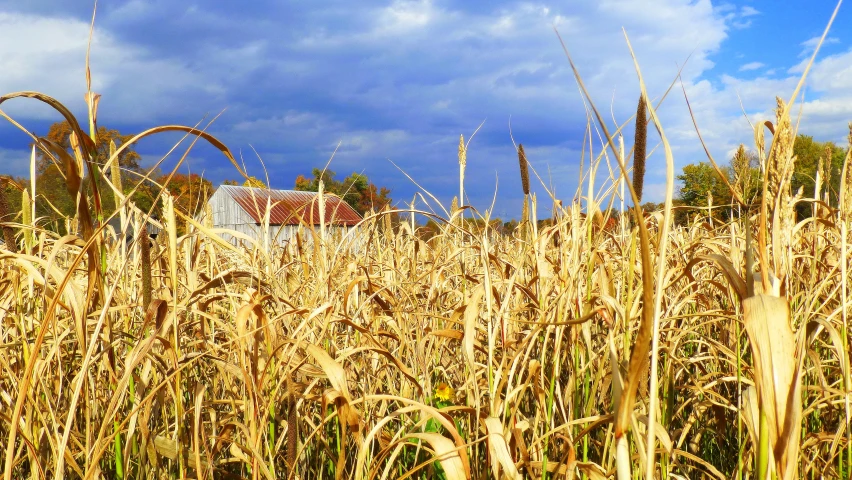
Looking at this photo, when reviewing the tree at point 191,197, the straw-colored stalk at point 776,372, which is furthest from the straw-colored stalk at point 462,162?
the straw-colored stalk at point 776,372

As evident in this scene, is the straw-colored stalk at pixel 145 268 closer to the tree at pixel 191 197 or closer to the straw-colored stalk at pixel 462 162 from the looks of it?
the tree at pixel 191 197

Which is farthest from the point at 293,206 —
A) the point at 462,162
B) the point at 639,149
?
the point at 639,149

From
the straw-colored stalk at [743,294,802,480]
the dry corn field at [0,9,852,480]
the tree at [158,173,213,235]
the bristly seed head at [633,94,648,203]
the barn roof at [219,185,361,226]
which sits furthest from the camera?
the barn roof at [219,185,361,226]

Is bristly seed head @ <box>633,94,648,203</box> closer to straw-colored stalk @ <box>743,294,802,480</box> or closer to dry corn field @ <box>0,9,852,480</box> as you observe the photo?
dry corn field @ <box>0,9,852,480</box>

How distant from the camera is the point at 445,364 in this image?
2.07 m

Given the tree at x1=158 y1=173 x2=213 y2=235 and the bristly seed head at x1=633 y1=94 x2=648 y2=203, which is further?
the tree at x1=158 y1=173 x2=213 y2=235

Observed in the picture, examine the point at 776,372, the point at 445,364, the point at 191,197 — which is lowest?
the point at 445,364

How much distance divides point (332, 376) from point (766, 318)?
71 centimetres

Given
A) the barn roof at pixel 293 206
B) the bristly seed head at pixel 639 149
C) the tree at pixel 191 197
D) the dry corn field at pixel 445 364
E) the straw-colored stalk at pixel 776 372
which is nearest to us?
the straw-colored stalk at pixel 776 372

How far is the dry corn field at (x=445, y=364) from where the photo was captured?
2.40 feet

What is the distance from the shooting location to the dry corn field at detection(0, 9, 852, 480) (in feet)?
2.40

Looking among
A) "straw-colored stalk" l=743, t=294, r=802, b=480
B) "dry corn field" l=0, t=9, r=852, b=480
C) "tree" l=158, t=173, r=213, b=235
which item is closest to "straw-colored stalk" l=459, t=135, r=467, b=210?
"dry corn field" l=0, t=9, r=852, b=480

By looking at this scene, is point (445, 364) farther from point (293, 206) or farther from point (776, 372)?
point (293, 206)

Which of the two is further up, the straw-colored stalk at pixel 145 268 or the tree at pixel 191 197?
the tree at pixel 191 197
